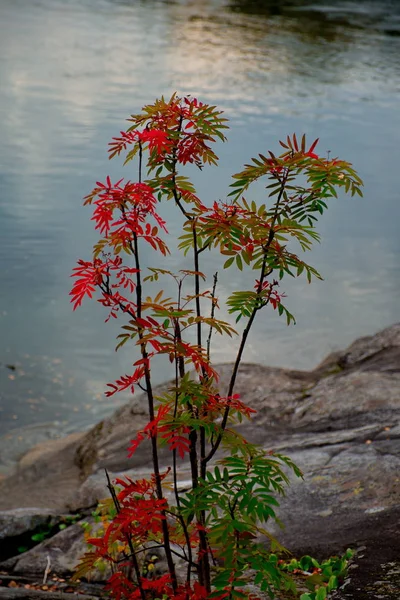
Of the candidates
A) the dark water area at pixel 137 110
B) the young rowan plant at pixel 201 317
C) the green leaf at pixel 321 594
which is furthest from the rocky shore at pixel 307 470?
the dark water area at pixel 137 110

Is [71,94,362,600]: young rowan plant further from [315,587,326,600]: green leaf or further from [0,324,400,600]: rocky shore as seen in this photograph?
[0,324,400,600]: rocky shore

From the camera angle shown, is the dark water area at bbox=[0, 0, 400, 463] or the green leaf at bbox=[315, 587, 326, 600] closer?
the green leaf at bbox=[315, 587, 326, 600]

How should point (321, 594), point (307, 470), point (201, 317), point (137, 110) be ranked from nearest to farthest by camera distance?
point (201, 317) < point (321, 594) < point (307, 470) < point (137, 110)

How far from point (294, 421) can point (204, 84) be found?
17825mm

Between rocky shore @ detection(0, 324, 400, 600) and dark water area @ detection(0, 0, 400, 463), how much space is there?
5.79 ft

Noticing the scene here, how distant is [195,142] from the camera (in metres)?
2.81

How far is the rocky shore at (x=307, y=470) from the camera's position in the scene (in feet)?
13.2

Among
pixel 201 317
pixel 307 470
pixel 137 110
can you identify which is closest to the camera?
pixel 201 317

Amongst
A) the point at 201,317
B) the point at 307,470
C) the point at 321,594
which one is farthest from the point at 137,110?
the point at 201,317

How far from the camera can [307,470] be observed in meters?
4.88

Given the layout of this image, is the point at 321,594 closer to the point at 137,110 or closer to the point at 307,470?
the point at 307,470

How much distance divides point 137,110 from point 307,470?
17019mm

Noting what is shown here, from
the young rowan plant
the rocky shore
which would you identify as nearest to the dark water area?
the rocky shore

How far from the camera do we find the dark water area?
1043 cm
